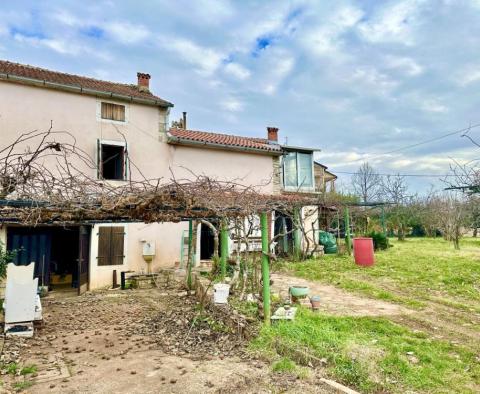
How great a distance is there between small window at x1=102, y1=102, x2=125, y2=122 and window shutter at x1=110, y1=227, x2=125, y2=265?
12.6 ft

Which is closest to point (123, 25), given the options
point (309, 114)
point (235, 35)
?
point (235, 35)

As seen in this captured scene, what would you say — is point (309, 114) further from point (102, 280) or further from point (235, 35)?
point (102, 280)

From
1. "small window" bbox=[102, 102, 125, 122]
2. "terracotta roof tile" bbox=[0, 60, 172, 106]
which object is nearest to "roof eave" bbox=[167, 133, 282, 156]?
"terracotta roof tile" bbox=[0, 60, 172, 106]

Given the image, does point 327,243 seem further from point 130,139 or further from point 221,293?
point 221,293

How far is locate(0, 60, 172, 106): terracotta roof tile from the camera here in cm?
1059

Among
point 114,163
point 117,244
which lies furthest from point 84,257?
point 114,163

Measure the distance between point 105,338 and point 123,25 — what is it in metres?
7.15

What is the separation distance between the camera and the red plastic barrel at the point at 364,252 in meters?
11.9

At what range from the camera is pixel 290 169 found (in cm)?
1559

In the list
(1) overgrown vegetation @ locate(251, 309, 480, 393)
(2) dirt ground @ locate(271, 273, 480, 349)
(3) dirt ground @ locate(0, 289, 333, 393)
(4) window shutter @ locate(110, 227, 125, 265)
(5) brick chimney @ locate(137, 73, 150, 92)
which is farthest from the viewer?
(5) brick chimney @ locate(137, 73, 150, 92)

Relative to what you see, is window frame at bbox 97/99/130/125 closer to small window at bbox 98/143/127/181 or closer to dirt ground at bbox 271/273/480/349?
small window at bbox 98/143/127/181

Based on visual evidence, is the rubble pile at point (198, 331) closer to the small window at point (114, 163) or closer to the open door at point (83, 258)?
the open door at point (83, 258)

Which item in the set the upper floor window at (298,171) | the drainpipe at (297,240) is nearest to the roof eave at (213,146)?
the upper floor window at (298,171)

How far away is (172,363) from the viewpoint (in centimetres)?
445
